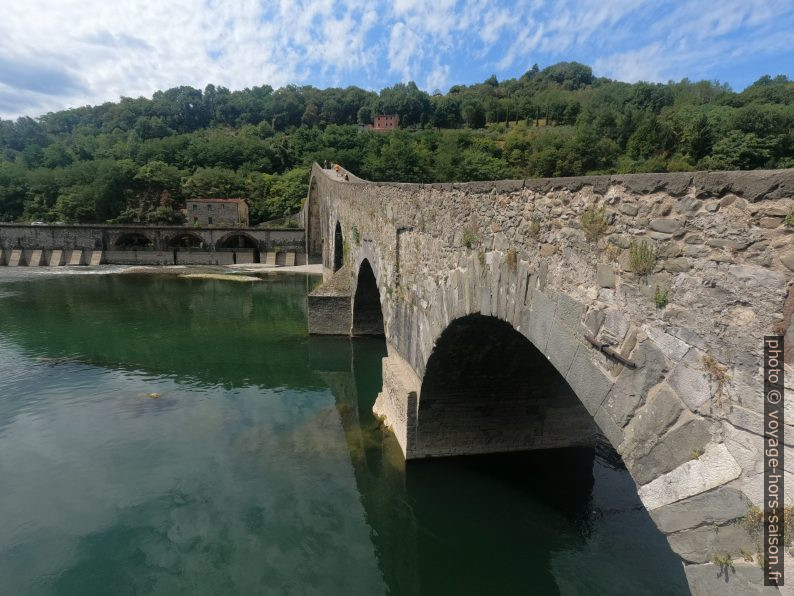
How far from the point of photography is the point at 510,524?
8.54m

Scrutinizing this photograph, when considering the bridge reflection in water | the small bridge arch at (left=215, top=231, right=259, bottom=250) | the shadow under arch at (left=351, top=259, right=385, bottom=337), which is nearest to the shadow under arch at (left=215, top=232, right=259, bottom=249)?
the small bridge arch at (left=215, top=231, right=259, bottom=250)

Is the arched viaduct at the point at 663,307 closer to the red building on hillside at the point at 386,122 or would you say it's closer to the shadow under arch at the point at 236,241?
the shadow under arch at the point at 236,241

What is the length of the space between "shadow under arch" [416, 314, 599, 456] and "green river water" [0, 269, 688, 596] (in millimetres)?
387

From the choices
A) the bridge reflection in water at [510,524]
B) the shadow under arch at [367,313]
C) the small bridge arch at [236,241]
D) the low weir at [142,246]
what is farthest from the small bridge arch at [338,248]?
the small bridge arch at [236,241]

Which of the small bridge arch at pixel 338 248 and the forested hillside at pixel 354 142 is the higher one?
the forested hillside at pixel 354 142

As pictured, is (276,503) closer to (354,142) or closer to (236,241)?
(236,241)

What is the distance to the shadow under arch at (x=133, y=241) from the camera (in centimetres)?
4650

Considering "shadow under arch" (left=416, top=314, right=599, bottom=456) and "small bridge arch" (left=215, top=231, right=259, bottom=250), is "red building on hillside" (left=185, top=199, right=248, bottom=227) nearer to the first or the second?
"small bridge arch" (left=215, top=231, right=259, bottom=250)

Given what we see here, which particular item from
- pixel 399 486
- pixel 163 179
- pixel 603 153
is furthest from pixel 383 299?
pixel 163 179

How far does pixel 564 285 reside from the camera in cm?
432

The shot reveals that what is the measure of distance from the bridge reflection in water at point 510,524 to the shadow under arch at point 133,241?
142 feet

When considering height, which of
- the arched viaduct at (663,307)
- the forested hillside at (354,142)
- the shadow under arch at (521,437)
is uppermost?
the forested hillside at (354,142)

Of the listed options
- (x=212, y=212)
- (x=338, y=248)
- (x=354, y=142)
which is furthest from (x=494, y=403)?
(x=354, y=142)

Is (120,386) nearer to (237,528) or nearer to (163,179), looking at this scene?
(237,528)
